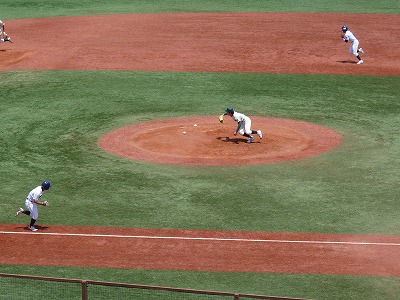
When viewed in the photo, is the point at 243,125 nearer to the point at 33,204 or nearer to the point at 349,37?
the point at 33,204

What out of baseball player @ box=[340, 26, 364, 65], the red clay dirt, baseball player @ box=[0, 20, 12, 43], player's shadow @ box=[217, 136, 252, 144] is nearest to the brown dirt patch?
the red clay dirt

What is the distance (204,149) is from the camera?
2956 cm

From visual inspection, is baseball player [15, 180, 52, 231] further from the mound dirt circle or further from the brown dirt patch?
the brown dirt patch

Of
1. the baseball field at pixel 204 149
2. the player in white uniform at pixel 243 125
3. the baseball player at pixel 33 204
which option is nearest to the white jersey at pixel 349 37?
the baseball field at pixel 204 149

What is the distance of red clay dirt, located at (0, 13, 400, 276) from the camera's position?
2055cm

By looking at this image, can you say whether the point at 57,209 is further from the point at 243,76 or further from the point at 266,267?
the point at 243,76

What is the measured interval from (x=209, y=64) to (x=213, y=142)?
40.9ft

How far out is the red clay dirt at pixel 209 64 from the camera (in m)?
20.5

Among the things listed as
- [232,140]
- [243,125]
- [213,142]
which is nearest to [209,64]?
[232,140]

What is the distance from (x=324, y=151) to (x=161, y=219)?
8.23 meters

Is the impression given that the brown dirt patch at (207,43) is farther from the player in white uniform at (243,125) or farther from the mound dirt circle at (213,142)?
the player in white uniform at (243,125)

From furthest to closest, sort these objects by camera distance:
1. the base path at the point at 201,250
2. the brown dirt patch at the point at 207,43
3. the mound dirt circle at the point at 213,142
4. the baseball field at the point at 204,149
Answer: the brown dirt patch at the point at 207,43 < the mound dirt circle at the point at 213,142 < the baseball field at the point at 204,149 < the base path at the point at 201,250

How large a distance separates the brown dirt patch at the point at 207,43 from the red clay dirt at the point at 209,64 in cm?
5

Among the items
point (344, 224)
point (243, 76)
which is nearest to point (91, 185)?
point (344, 224)
